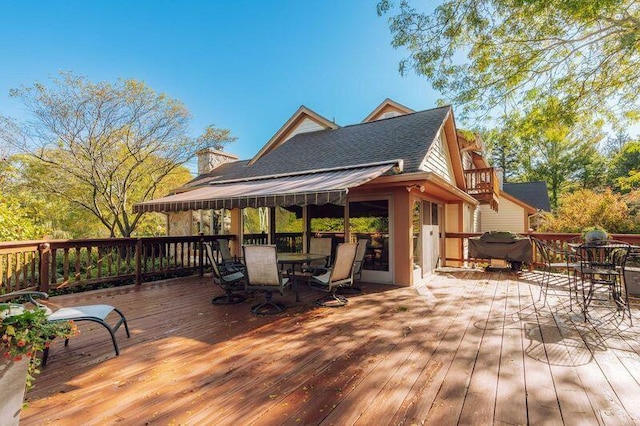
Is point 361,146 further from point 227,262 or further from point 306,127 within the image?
point 227,262

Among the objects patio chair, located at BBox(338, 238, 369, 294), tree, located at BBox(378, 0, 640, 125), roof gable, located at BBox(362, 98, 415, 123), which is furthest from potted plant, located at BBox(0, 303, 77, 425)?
roof gable, located at BBox(362, 98, 415, 123)

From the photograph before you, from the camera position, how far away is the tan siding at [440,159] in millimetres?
9664

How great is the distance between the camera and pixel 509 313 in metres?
5.71

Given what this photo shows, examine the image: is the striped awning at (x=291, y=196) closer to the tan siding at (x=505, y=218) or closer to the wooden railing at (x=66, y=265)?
the wooden railing at (x=66, y=265)

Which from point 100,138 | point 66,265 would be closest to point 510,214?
point 66,265

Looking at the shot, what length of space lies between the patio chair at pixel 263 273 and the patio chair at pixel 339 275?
77 cm

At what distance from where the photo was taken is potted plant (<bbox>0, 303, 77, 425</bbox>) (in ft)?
6.64

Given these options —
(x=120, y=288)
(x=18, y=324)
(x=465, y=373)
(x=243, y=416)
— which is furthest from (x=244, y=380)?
(x=120, y=288)

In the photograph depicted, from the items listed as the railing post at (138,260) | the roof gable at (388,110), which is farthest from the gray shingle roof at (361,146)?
the railing post at (138,260)

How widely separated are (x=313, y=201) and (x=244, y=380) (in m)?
3.36

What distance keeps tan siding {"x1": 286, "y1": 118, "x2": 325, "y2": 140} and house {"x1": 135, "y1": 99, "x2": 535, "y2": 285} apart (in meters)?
0.59

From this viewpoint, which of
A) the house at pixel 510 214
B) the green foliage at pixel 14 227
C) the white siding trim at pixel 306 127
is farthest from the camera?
the house at pixel 510 214

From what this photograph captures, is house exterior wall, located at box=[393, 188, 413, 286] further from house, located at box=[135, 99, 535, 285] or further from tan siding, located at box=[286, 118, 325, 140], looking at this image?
tan siding, located at box=[286, 118, 325, 140]

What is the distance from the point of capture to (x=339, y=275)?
20.4ft
